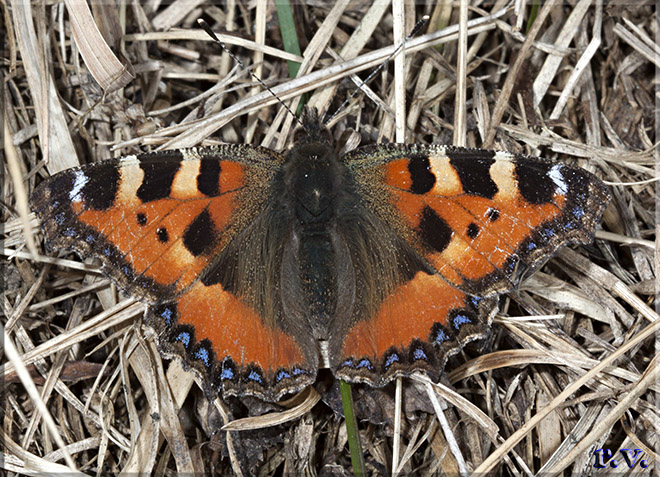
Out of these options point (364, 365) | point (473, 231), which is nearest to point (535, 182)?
point (473, 231)

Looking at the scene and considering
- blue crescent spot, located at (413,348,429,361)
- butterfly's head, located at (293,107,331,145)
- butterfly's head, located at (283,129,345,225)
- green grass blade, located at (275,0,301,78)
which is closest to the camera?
blue crescent spot, located at (413,348,429,361)

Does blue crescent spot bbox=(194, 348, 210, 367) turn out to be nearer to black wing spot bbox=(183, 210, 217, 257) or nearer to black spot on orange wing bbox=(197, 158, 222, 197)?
black wing spot bbox=(183, 210, 217, 257)

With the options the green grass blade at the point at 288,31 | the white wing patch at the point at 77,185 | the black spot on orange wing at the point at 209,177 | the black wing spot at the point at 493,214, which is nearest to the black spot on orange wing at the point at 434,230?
the black wing spot at the point at 493,214

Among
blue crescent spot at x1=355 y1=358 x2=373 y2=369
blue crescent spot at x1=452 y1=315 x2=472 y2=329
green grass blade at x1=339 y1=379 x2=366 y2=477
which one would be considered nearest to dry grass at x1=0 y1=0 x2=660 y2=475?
green grass blade at x1=339 y1=379 x2=366 y2=477

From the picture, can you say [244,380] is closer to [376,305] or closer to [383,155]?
[376,305]

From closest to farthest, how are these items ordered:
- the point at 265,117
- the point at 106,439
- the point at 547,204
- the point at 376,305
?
1. the point at 547,204
2. the point at 376,305
3. the point at 106,439
4. the point at 265,117

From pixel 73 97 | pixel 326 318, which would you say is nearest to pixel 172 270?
pixel 326 318
